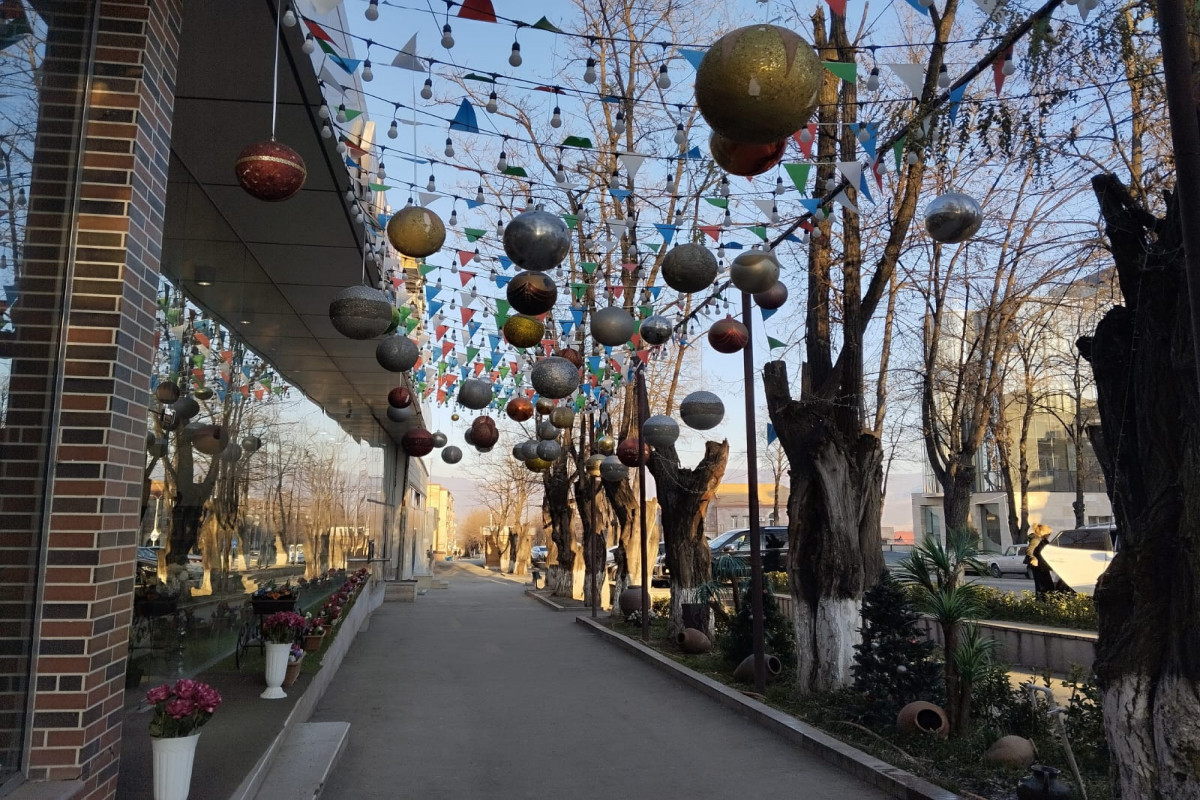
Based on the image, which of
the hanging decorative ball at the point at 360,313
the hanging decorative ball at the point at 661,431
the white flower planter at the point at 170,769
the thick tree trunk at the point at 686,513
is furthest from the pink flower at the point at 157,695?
the thick tree trunk at the point at 686,513

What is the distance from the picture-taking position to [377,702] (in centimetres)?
1002

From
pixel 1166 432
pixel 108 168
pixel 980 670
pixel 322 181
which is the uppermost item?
pixel 322 181

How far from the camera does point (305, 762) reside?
259 inches

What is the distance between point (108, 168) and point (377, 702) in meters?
7.41

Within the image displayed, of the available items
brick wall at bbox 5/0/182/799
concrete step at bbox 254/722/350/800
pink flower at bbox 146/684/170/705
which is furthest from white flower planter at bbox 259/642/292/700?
brick wall at bbox 5/0/182/799

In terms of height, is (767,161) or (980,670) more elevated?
(767,161)

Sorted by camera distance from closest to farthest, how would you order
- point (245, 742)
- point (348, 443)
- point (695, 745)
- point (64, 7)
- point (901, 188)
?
1. point (64, 7)
2. point (245, 742)
3. point (695, 745)
4. point (901, 188)
5. point (348, 443)

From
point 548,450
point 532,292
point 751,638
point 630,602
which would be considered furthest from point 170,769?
point 630,602

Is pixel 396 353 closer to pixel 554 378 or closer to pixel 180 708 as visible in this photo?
pixel 554 378

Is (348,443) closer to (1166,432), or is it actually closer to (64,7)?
(64,7)

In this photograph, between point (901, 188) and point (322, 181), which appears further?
point (901, 188)

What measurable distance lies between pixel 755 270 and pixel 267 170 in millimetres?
3678

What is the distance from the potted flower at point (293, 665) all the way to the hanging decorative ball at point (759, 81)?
6.99 metres

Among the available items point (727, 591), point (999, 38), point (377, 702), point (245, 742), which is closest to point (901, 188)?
point (999, 38)
